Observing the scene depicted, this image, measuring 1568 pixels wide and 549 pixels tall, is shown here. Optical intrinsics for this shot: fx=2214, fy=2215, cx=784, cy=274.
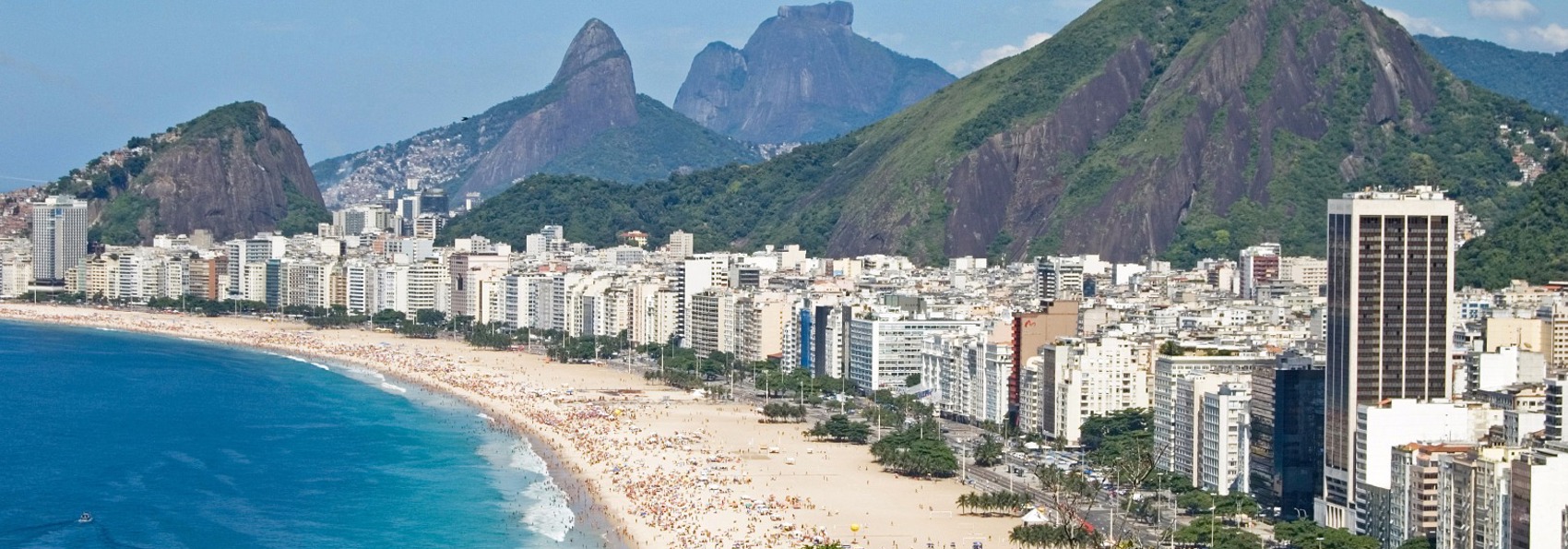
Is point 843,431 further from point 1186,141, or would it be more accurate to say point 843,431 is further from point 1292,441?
point 1186,141

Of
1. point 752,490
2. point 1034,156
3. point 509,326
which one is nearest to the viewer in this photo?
point 752,490

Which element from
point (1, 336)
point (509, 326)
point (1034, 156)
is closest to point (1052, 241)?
point (1034, 156)

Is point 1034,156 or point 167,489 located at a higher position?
point 1034,156

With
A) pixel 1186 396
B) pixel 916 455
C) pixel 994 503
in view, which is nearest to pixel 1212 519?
pixel 994 503

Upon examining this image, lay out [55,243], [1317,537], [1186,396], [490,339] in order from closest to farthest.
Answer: [1317,537], [1186,396], [490,339], [55,243]

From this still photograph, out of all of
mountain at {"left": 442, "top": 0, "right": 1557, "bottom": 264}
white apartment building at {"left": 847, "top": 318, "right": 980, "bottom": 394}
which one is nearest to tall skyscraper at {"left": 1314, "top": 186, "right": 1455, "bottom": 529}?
white apartment building at {"left": 847, "top": 318, "right": 980, "bottom": 394}

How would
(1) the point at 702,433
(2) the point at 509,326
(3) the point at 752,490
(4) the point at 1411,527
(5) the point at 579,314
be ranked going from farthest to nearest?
(2) the point at 509,326 → (5) the point at 579,314 → (1) the point at 702,433 → (3) the point at 752,490 → (4) the point at 1411,527

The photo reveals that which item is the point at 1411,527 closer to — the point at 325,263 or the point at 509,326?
the point at 509,326
